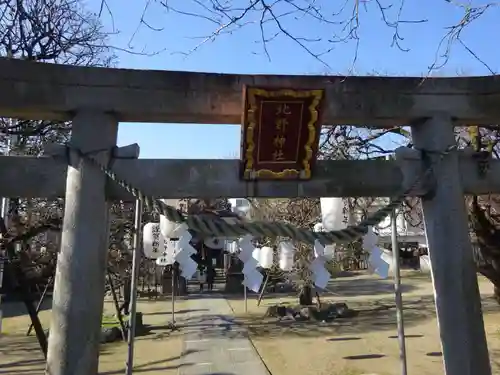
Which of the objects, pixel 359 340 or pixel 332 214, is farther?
pixel 359 340

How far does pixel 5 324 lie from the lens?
13.5 m

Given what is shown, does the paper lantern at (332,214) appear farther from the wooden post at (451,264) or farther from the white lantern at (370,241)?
the wooden post at (451,264)

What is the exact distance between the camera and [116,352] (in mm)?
9617

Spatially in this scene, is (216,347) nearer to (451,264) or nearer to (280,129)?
(451,264)

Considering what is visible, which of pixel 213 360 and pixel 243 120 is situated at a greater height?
pixel 243 120

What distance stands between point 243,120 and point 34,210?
771 centimetres

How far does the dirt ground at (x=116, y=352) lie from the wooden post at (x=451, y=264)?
17.2ft

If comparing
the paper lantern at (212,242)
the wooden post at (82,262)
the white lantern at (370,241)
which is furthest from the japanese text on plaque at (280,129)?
the white lantern at (370,241)

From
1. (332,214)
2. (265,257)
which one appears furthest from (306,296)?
(332,214)

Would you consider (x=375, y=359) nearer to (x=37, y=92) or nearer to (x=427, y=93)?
(x=427, y=93)

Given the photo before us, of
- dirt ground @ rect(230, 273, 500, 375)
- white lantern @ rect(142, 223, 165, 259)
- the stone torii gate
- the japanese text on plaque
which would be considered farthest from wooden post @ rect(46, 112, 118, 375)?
white lantern @ rect(142, 223, 165, 259)

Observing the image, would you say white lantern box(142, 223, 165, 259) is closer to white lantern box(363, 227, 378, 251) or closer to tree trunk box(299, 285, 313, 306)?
white lantern box(363, 227, 378, 251)

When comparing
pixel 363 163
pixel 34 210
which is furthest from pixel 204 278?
pixel 363 163

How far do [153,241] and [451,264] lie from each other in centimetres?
760
